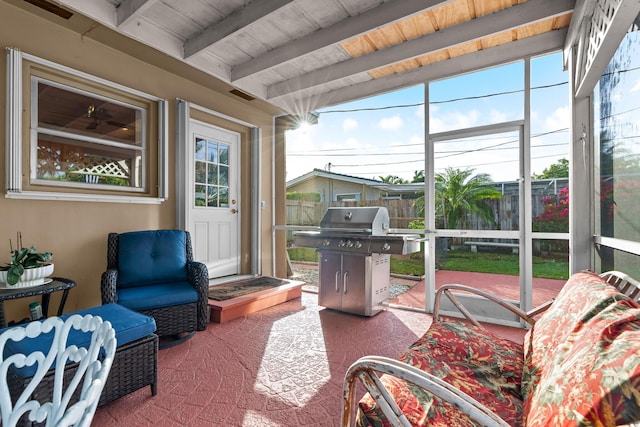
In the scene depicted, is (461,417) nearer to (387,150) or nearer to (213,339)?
(213,339)

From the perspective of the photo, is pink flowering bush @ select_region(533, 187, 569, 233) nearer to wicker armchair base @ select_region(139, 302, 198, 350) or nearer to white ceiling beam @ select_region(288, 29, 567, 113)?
white ceiling beam @ select_region(288, 29, 567, 113)

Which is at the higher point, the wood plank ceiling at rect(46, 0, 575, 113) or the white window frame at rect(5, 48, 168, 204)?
the wood plank ceiling at rect(46, 0, 575, 113)

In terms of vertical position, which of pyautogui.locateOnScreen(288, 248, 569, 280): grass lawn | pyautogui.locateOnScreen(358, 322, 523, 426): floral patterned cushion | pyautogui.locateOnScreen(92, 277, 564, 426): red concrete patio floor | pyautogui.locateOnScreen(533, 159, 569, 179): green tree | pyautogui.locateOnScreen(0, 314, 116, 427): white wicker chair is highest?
pyautogui.locateOnScreen(533, 159, 569, 179): green tree

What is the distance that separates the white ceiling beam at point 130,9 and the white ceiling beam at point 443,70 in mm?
2192

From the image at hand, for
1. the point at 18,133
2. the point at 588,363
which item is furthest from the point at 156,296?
the point at 588,363

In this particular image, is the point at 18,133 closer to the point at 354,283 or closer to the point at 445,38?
→ the point at 354,283

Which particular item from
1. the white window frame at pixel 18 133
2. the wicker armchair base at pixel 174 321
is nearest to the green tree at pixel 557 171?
the wicker armchair base at pixel 174 321

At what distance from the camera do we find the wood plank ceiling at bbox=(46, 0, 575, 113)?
2.57m

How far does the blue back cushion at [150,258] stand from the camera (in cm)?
293

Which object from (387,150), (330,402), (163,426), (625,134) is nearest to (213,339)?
(163,426)

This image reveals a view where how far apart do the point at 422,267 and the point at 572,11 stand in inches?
107

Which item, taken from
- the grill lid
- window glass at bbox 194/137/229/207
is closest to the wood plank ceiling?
window glass at bbox 194/137/229/207

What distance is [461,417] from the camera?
109 centimetres

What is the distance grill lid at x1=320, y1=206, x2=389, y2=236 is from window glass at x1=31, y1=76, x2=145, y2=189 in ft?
7.14
